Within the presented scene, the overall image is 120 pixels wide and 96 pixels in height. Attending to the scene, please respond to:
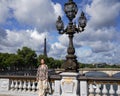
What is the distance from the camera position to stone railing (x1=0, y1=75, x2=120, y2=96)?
1152cm

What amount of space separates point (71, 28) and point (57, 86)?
2769 millimetres

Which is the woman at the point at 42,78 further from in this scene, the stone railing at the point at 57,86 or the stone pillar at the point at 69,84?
the stone pillar at the point at 69,84

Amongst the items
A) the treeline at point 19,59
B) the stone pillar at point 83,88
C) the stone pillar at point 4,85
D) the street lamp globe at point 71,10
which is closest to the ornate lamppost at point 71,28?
the street lamp globe at point 71,10

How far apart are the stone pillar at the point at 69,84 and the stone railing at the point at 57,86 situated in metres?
0.14

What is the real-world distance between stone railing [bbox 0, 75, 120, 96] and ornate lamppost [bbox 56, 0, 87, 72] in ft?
2.21

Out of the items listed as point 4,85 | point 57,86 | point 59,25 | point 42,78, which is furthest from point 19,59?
point 42,78

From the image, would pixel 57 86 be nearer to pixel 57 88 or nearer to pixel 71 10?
pixel 57 88

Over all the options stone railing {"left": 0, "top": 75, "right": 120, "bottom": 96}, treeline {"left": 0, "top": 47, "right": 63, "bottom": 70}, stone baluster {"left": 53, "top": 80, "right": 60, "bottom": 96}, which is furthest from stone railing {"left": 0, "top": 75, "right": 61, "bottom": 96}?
treeline {"left": 0, "top": 47, "right": 63, "bottom": 70}

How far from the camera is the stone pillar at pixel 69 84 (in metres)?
12.1

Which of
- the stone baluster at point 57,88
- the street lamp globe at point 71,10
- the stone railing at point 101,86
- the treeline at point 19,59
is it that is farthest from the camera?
the treeline at point 19,59

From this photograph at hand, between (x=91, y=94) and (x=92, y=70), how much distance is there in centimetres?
9008

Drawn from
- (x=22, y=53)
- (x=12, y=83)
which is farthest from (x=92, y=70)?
(x=12, y=83)

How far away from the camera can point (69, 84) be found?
12.2 metres

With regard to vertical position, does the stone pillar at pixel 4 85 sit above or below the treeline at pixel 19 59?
below
